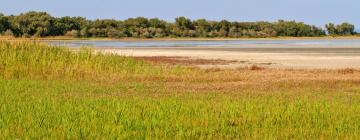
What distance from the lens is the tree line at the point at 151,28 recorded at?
112562mm

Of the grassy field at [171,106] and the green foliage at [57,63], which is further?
the green foliage at [57,63]

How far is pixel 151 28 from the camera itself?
5094 inches

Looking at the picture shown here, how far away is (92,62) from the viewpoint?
2859 centimetres

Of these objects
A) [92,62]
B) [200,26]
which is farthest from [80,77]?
[200,26]

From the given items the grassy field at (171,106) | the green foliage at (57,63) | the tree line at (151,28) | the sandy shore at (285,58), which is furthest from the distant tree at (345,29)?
the grassy field at (171,106)

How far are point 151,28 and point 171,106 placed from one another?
11560 centimetres

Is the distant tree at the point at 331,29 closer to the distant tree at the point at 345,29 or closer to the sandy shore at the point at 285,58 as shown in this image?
the distant tree at the point at 345,29

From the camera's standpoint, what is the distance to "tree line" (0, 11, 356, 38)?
369 feet

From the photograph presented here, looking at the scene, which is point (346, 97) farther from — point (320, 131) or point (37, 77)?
point (37, 77)

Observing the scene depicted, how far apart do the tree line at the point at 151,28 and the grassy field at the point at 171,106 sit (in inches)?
3325

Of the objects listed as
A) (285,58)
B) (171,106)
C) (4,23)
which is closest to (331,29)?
(4,23)

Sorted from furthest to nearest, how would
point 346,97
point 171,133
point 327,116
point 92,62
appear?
point 92,62 → point 346,97 → point 327,116 → point 171,133

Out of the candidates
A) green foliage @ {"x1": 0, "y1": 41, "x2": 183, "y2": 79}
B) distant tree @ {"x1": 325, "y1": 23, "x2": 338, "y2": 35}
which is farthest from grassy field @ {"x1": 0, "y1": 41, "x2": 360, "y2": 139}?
distant tree @ {"x1": 325, "y1": 23, "x2": 338, "y2": 35}

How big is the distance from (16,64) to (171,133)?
54.0ft
